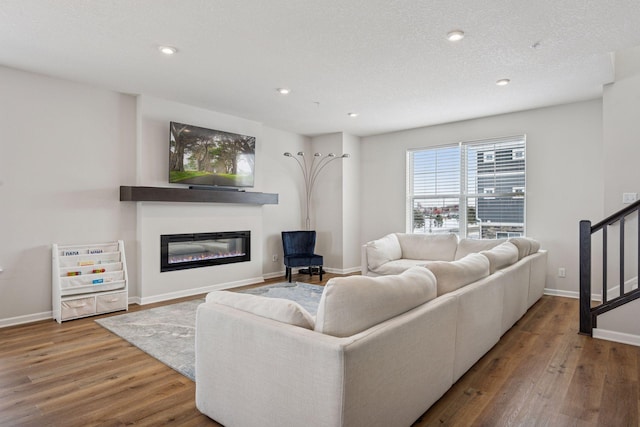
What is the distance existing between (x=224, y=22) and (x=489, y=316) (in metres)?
2.96

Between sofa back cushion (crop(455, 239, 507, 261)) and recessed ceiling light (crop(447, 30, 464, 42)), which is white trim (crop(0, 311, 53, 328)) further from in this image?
sofa back cushion (crop(455, 239, 507, 261))

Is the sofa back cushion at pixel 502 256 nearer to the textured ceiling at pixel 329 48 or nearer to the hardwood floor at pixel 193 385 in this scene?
the hardwood floor at pixel 193 385

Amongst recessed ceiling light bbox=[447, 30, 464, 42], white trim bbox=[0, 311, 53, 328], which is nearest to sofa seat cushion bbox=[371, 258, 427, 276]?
recessed ceiling light bbox=[447, 30, 464, 42]

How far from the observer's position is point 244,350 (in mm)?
1726

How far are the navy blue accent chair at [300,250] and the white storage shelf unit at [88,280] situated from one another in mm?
2365

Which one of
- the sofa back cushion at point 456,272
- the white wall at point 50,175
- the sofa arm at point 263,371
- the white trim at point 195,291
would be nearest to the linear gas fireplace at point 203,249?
the white trim at point 195,291

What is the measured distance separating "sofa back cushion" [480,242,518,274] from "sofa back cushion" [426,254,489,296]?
25 cm

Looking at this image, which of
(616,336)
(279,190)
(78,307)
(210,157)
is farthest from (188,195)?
(616,336)

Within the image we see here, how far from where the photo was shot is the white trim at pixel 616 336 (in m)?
3.10

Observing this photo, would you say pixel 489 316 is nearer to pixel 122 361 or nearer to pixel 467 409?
pixel 467 409

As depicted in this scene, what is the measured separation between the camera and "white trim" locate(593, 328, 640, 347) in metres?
→ 3.10

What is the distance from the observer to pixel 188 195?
4.68 metres

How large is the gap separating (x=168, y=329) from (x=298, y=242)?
9.91ft

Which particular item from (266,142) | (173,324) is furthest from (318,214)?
(173,324)
